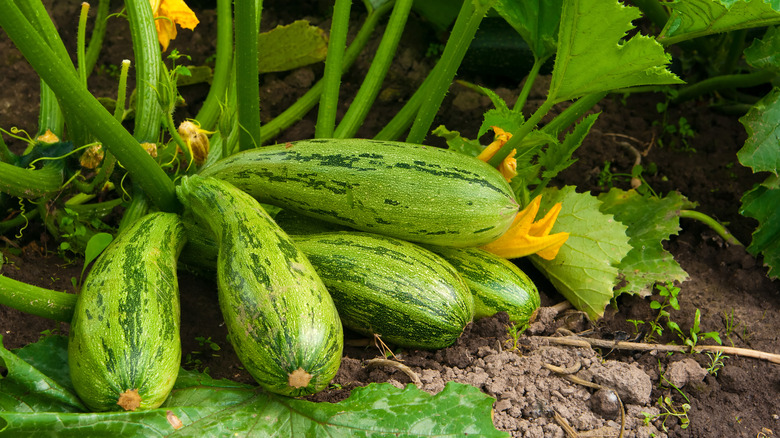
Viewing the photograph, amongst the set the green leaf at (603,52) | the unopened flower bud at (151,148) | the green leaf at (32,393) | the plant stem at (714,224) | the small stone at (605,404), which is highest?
the green leaf at (603,52)

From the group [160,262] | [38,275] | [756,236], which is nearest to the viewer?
[160,262]

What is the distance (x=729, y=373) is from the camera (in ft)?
7.03

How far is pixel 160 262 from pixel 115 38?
2072 mm

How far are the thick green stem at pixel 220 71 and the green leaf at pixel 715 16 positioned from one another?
1627 mm

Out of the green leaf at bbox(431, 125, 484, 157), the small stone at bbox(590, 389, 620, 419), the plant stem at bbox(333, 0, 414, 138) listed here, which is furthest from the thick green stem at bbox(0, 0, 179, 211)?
the small stone at bbox(590, 389, 620, 419)

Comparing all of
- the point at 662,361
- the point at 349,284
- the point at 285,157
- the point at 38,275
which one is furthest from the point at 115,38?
the point at 662,361

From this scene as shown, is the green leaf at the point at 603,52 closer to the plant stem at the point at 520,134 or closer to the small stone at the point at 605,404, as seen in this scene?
the plant stem at the point at 520,134

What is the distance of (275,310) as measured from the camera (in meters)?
1.68

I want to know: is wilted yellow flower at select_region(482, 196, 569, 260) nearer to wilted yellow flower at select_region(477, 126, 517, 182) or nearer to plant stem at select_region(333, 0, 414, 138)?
wilted yellow flower at select_region(477, 126, 517, 182)

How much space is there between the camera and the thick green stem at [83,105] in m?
1.77

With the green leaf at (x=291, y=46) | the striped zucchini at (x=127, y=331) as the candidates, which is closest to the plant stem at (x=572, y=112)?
the green leaf at (x=291, y=46)

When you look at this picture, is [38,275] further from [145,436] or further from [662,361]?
[662,361]

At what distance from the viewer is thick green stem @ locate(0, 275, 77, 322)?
183 centimetres

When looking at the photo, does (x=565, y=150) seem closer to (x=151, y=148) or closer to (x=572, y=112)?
(x=572, y=112)
